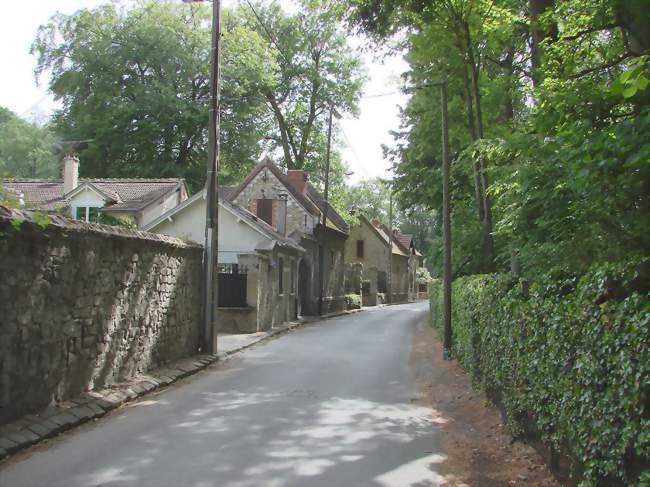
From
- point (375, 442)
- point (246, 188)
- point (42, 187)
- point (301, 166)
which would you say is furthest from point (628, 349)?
point (301, 166)

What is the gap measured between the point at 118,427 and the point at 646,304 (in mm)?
6299

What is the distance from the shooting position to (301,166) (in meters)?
46.2

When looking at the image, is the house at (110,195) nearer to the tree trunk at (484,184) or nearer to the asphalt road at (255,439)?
the tree trunk at (484,184)

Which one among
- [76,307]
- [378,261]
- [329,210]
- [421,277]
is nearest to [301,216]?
[329,210]

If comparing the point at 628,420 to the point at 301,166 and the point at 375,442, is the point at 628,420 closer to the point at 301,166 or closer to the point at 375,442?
the point at 375,442

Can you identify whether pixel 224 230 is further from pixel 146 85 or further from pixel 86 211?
pixel 146 85

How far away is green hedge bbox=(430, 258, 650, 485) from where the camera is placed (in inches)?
A: 148

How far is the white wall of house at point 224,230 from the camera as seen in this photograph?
87.8 feet

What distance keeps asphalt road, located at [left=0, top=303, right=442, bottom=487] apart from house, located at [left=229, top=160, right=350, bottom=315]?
2230 centimetres

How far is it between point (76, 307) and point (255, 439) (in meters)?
3.25

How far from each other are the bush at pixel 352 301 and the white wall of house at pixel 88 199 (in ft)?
60.4

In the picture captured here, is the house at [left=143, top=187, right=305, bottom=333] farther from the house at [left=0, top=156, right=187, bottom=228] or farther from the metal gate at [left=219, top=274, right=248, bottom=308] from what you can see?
the house at [left=0, top=156, right=187, bottom=228]

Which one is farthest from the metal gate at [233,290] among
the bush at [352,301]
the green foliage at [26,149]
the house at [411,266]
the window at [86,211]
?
the house at [411,266]

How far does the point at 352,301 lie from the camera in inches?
1754
